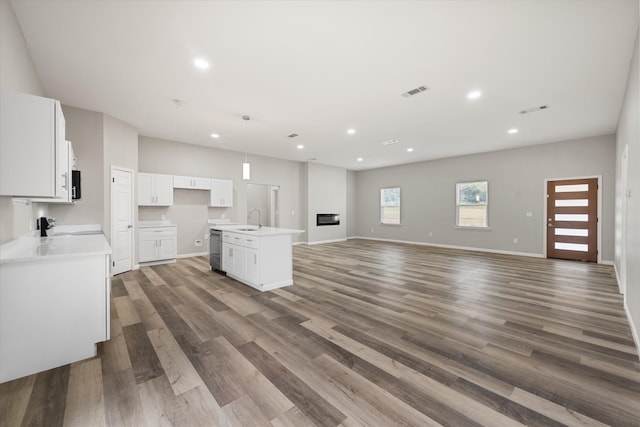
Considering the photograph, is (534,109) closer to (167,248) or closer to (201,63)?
(201,63)

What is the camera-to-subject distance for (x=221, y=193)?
6.98m

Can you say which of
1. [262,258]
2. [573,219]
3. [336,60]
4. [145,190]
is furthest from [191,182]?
[573,219]

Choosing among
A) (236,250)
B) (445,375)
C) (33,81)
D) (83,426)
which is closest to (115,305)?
(236,250)

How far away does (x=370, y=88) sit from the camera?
366 centimetres

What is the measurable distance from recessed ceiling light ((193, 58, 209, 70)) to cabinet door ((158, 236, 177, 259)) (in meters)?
4.06

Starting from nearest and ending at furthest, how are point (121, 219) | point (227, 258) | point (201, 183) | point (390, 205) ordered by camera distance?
point (227, 258) → point (121, 219) → point (201, 183) → point (390, 205)

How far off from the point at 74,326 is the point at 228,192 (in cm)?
516

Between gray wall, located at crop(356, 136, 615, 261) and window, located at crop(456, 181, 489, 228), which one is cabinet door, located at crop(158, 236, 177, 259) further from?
window, located at crop(456, 181, 489, 228)

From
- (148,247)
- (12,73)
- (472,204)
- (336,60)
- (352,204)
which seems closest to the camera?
(12,73)

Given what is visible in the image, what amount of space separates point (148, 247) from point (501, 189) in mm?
8918

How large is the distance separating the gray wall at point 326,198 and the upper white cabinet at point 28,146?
737cm

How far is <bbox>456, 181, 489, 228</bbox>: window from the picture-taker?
7.72m

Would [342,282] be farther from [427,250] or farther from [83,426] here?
[427,250]

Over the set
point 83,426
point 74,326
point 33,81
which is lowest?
point 83,426
